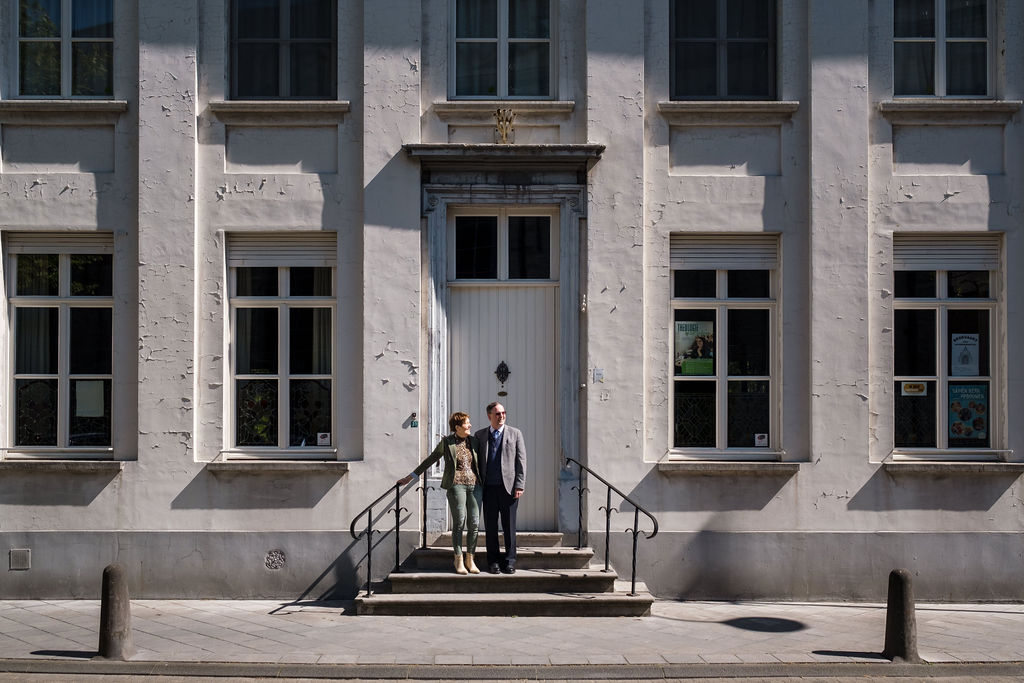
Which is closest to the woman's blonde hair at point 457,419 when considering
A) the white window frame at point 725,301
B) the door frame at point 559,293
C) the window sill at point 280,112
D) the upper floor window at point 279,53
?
the door frame at point 559,293

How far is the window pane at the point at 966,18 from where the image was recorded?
482 inches

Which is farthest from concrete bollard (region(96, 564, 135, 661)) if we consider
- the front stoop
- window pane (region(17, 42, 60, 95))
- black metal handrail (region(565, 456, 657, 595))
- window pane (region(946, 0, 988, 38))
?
window pane (region(946, 0, 988, 38))

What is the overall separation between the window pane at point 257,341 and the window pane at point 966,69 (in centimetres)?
791

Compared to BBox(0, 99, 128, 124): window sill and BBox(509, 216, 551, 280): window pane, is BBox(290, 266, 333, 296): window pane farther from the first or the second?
BBox(0, 99, 128, 124): window sill

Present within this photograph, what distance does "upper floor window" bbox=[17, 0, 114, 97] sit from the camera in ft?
39.9

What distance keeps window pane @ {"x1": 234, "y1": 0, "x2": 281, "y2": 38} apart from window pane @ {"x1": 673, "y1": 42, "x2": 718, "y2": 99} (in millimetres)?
4454

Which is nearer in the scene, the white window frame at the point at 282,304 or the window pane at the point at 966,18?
the white window frame at the point at 282,304

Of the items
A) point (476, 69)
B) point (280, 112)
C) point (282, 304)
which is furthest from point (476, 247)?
point (280, 112)

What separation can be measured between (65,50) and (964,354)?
1041cm

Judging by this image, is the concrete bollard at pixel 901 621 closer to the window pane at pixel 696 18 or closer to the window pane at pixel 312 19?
the window pane at pixel 696 18

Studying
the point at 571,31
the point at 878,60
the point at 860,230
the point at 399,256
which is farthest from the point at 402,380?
the point at 878,60

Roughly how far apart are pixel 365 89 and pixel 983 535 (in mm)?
8132

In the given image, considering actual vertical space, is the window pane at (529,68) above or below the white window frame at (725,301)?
above

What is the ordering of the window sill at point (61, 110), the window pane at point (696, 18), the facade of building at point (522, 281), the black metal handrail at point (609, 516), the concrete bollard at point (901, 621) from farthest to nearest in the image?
the window pane at point (696, 18) < the window sill at point (61, 110) < the facade of building at point (522, 281) < the black metal handrail at point (609, 516) < the concrete bollard at point (901, 621)
